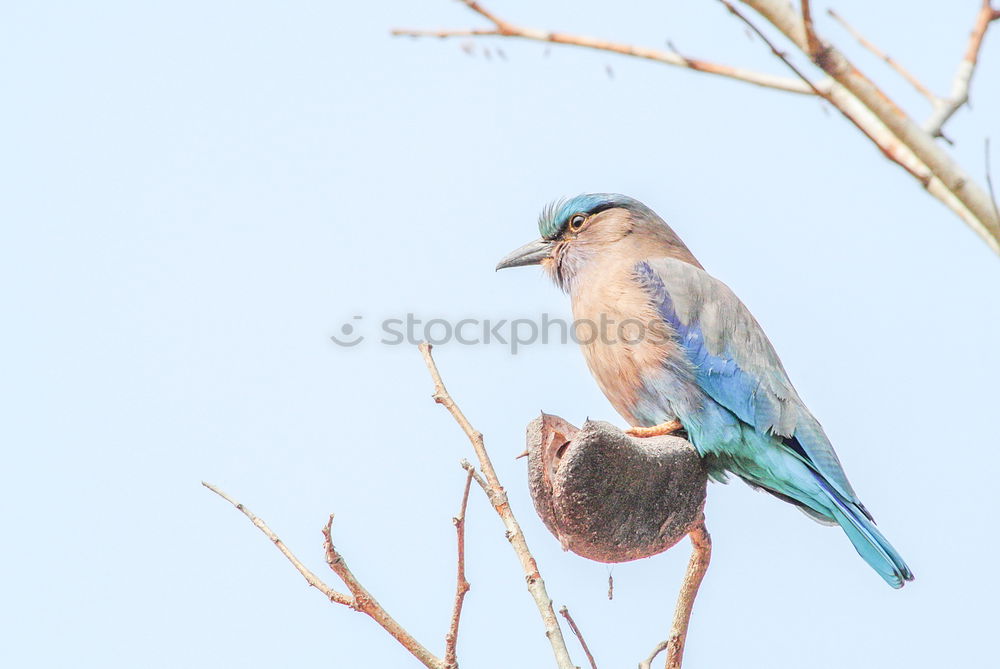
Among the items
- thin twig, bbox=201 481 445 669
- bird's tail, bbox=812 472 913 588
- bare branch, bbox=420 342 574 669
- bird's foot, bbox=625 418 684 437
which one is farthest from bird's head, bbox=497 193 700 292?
thin twig, bbox=201 481 445 669

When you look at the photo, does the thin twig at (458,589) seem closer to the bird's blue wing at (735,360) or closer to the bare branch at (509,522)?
the bare branch at (509,522)

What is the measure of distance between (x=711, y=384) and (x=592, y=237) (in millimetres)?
1124

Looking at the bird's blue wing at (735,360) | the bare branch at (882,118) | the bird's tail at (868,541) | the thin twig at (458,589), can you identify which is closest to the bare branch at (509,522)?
the thin twig at (458,589)

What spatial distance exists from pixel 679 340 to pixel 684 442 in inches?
34.2

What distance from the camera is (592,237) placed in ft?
19.4

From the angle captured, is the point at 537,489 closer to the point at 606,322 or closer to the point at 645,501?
the point at 645,501

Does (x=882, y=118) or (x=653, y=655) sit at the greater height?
(x=882, y=118)

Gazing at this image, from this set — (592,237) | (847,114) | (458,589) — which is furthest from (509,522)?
(592,237)

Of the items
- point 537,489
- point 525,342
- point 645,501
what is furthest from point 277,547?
point 525,342

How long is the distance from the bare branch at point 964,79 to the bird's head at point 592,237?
287 centimetres

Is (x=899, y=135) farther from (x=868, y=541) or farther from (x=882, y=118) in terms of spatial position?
(x=868, y=541)

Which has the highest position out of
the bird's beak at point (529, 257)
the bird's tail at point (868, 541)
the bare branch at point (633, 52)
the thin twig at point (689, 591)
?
the bare branch at point (633, 52)

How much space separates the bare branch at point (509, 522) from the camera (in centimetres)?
329

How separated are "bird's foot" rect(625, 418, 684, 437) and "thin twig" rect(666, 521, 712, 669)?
76 cm
